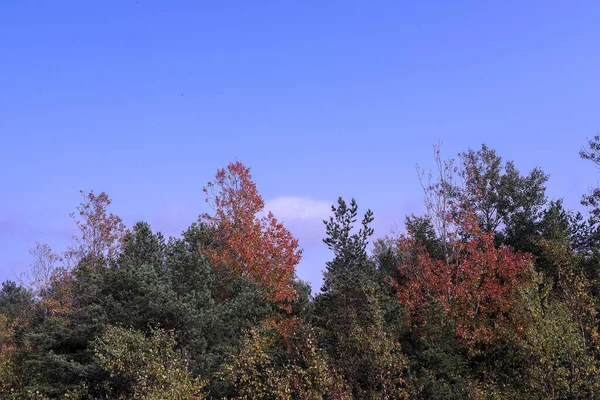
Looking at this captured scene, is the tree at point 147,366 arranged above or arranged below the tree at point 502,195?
below

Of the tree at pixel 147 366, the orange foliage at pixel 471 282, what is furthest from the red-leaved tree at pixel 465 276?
the tree at pixel 147 366

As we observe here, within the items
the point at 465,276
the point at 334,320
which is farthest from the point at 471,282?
the point at 334,320

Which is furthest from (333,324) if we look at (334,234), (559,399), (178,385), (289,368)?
(559,399)

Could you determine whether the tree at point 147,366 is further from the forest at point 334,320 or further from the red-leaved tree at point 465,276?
the red-leaved tree at point 465,276

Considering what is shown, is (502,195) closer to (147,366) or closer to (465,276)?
(465,276)

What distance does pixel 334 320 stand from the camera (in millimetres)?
28719

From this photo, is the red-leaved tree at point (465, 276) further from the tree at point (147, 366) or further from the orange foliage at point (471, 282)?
the tree at point (147, 366)

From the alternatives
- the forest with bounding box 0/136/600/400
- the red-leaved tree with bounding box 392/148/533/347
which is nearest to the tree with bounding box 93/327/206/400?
the forest with bounding box 0/136/600/400

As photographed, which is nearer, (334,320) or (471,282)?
(334,320)

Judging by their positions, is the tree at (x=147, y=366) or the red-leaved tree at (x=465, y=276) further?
the red-leaved tree at (x=465, y=276)

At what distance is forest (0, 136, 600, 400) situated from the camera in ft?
81.6

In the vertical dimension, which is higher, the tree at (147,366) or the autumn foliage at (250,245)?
the autumn foliage at (250,245)

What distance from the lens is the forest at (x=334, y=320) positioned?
81.6 feet

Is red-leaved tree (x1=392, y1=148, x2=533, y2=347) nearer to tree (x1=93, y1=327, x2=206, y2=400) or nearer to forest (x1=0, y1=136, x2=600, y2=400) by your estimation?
forest (x1=0, y1=136, x2=600, y2=400)
